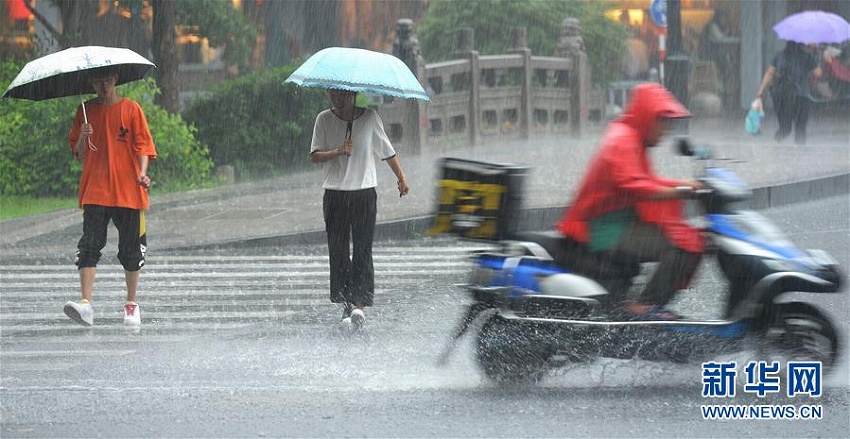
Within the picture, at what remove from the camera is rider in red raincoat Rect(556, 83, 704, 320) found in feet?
22.6

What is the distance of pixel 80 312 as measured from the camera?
8.84m

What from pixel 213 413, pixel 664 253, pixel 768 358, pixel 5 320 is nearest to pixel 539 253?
pixel 664 253

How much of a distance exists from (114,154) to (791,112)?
45.9 feet

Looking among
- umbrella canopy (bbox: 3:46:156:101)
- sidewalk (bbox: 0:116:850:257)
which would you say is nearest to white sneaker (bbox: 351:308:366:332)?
umbrella canopy (bbox: 3:46:156:101)

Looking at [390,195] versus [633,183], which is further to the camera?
[390,195]

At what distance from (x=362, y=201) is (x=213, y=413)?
7.91 feet

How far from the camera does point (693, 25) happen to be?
1268 inches

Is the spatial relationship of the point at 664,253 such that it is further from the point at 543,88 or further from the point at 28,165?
the point at 543,88

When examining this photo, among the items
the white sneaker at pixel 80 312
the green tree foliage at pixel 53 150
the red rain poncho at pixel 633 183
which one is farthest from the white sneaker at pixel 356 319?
the green tree foliage at pixel 53 150

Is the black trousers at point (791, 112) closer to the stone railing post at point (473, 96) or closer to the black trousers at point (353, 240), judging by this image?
the stone railing post at point (473, 96)

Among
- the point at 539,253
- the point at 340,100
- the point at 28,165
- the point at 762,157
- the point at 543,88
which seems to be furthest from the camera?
the point at 543,88

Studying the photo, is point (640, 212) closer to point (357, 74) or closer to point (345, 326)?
point (357, 74)

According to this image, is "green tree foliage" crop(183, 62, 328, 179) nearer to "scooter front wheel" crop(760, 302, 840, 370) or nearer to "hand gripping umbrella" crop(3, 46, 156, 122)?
"hand gripping umbrella" crop(3, 46, 156, 122)

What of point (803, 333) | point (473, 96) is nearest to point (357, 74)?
point (803, 333)
